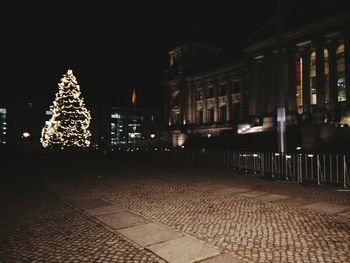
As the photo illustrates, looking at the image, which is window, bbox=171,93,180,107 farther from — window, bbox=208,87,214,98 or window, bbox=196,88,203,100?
window, bbox=208,87,214,98

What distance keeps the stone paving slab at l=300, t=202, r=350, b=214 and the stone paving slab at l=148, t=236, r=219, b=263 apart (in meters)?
4.22

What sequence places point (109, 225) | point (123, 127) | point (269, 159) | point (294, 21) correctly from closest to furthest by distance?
point (109, 225) < point (269, 159) < point (294, 21) < point (123, 127)

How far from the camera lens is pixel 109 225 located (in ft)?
23.5

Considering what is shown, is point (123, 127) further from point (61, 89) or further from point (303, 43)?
point (303, 43)

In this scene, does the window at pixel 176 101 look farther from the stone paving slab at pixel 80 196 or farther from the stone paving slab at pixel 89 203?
the stone paving slab at pixel 89 203

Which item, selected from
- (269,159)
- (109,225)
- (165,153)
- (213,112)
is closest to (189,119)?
(213,112)

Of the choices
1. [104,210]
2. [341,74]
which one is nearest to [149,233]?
[104,210]

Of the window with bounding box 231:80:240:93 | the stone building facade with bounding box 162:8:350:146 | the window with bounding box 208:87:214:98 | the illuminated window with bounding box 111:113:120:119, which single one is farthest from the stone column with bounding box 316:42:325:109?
the illuminated window with bounding box 111:113:120:119

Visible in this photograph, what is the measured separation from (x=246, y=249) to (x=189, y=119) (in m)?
60.8

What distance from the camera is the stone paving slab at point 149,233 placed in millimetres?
6121

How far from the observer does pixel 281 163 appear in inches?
573

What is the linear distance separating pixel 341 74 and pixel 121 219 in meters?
38.6

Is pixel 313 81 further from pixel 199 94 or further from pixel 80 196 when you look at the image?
pixel 80 196

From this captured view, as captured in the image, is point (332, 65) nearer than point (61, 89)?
Yes
